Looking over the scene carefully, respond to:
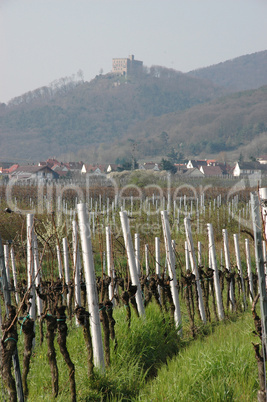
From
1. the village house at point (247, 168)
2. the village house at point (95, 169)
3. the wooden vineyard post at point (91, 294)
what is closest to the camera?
the wooden vineyard post at point (91, 294)

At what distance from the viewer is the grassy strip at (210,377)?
12.4 feet

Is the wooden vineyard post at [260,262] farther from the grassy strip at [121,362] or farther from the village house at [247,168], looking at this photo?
the village house at [247,168]

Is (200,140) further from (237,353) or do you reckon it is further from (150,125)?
(237,353)

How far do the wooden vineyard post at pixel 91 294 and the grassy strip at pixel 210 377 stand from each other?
55 centimetres

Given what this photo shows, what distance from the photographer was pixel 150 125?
7830 inches

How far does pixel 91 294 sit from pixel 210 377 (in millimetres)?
1358

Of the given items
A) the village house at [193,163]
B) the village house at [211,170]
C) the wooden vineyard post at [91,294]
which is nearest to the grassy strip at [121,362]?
the wooden vineyard post at [91,294]

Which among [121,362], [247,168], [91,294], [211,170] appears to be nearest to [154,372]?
[121,362]

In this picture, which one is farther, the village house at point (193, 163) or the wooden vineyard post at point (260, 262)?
the village house at point (193, 163)

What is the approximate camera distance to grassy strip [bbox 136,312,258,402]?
379 centimetres

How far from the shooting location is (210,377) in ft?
13.4

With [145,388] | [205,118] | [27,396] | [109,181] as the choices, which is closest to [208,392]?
[145,388]

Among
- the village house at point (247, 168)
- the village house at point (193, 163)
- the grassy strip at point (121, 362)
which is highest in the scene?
the village house at point (193, 163)

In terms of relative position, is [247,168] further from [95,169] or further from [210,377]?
[210,377]
